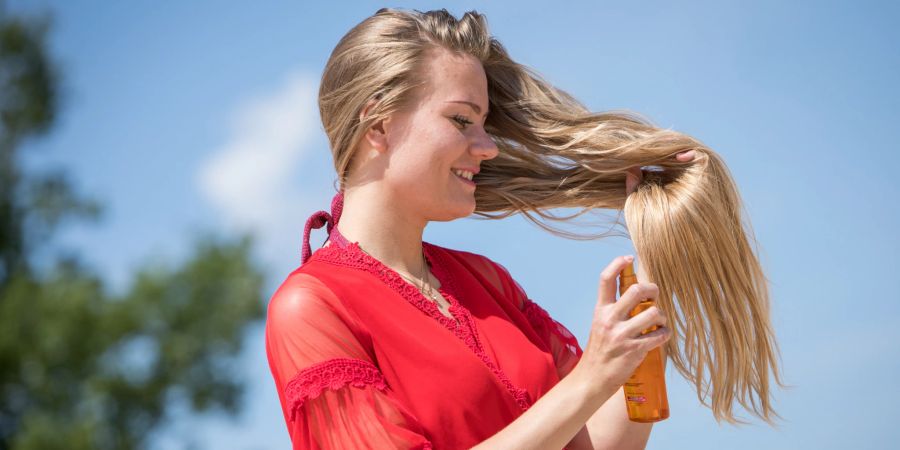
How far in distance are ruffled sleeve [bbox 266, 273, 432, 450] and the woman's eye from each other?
593 mm

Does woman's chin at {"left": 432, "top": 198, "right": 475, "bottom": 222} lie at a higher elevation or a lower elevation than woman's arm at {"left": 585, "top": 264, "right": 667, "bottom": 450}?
higher

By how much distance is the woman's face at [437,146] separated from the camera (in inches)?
97.0

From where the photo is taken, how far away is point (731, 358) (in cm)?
270

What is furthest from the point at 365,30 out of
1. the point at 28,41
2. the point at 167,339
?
the point at 28,41

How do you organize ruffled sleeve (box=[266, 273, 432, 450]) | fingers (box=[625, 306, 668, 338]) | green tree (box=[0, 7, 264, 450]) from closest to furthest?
fingers (box=[625, 306, 668, 338])
ruffled sleeve (box=[266, 273, 432, 450])
green tree (box=[0, 7, 264, 450])

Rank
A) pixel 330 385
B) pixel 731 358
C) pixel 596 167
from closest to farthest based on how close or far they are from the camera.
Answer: pixel 330 385 < pixel 731 358 < pixel 596 167

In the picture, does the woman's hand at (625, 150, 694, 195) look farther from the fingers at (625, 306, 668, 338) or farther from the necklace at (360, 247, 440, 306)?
the fingers at (625, 306, 668, 338)

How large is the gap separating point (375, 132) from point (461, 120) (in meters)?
0.23

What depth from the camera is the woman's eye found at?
8.25ft

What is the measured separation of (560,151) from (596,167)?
132mm

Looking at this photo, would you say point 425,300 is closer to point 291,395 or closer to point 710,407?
point 291,395

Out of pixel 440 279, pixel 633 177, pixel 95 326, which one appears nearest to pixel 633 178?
pixel 633 177

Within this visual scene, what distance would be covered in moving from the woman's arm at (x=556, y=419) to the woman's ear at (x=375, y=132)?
82 cm

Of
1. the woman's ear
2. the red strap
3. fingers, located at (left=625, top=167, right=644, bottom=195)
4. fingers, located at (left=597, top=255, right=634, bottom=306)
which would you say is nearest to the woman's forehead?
the woman's ear
